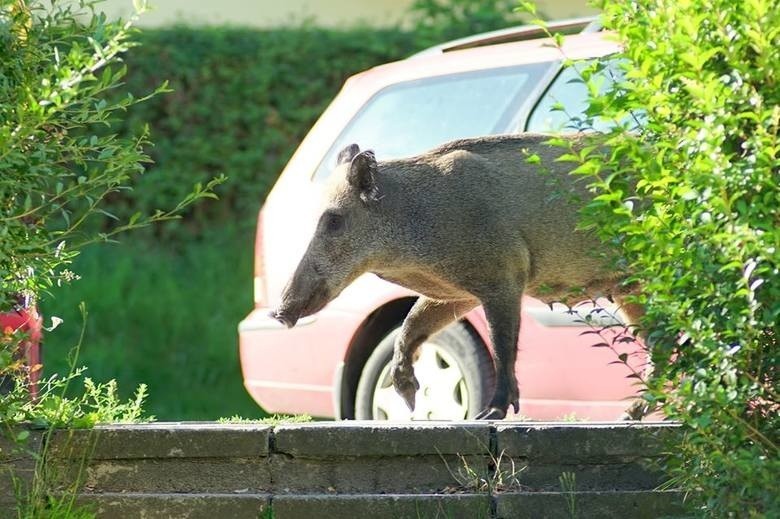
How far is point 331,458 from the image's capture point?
5219 mm

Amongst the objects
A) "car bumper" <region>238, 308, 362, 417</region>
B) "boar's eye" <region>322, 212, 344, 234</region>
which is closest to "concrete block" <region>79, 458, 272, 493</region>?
"boar's eye" <region>322, 212, 344, 234</region>

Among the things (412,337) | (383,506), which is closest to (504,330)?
(412,337)

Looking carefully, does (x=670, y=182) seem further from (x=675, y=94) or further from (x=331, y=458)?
(x=331, y=458)

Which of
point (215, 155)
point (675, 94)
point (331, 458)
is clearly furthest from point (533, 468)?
point (215, 155)

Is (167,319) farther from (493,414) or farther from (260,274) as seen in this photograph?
(493,414)

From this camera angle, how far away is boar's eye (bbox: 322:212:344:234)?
663cm

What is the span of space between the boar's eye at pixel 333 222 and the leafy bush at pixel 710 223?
2.15 m

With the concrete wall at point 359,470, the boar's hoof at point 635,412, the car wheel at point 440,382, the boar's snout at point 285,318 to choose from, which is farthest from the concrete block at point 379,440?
the car wheel at point 440,382

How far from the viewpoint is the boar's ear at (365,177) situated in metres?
6.58

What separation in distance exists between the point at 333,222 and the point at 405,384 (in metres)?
0.82

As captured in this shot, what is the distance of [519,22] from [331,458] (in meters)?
11.0

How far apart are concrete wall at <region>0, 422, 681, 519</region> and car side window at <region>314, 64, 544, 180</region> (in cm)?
301

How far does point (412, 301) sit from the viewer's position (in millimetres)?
8008

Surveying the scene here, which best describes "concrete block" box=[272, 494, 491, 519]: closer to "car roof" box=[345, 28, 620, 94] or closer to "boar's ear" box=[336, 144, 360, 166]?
"boar's ear" box=[336, 144, 360, 166]
